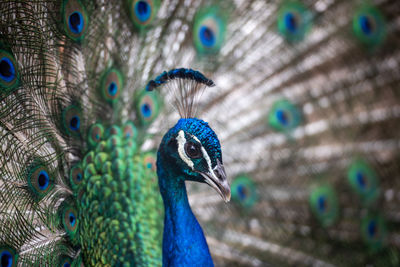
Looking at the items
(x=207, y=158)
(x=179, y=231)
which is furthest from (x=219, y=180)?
(x=179, y=231)

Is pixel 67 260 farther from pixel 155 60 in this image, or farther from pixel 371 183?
pixel 371 183

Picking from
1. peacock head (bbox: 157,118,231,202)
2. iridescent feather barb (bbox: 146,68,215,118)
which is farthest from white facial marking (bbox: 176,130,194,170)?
iridescent feather barb (bbox: 146,68,215,118)

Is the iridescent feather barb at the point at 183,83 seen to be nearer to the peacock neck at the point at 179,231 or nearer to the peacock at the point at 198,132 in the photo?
the peacock at the point at 198,132

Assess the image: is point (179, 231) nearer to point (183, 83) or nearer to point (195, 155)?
point (195, 155)

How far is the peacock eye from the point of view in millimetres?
962

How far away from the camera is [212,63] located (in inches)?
54.3

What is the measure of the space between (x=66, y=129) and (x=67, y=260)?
0.40 m

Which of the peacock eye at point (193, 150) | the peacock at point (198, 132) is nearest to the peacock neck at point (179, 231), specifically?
the peacock at point (198, 132)

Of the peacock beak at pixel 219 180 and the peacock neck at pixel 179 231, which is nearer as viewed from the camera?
the peacock beak at pixel 219 180

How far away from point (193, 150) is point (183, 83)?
0.20m

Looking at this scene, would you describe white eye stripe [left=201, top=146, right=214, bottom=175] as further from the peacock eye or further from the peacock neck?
the peacock neck

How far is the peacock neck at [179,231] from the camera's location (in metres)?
1.02

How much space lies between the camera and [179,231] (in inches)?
40.8

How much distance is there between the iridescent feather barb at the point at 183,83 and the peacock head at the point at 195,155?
0.09 meters
